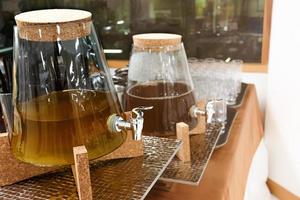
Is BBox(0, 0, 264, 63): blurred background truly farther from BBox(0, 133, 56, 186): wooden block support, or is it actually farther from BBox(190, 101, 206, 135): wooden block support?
BBox(0, 133, 56, 186): wooden block support

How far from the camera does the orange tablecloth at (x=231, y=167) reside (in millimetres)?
668

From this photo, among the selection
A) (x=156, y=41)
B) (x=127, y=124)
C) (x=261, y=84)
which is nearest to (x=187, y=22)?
(x=261, y=84)

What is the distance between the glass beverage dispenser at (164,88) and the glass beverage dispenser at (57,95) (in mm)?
168

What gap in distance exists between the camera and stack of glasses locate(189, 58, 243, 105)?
110 cm

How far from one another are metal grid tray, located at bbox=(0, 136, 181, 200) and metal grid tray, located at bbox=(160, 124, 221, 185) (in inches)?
1.3

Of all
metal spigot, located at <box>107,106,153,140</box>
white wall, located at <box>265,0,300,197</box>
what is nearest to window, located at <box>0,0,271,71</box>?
white wall, located at <box>265,0,300,197</box>

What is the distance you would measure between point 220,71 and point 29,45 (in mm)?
728

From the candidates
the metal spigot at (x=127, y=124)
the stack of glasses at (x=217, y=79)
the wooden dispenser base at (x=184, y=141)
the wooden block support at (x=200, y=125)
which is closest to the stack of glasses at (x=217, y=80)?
the stack of glasses at (x=217, y=79)

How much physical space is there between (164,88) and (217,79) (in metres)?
0.42

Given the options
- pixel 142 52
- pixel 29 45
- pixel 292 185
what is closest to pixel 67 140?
pixel 29 45

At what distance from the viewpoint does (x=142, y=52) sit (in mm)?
785

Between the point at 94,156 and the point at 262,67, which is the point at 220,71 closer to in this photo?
the point at 262,67

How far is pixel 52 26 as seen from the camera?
53cm

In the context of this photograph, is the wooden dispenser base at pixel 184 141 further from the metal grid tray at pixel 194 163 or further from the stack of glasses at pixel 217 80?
the stack of glasses at pixel 217 80
